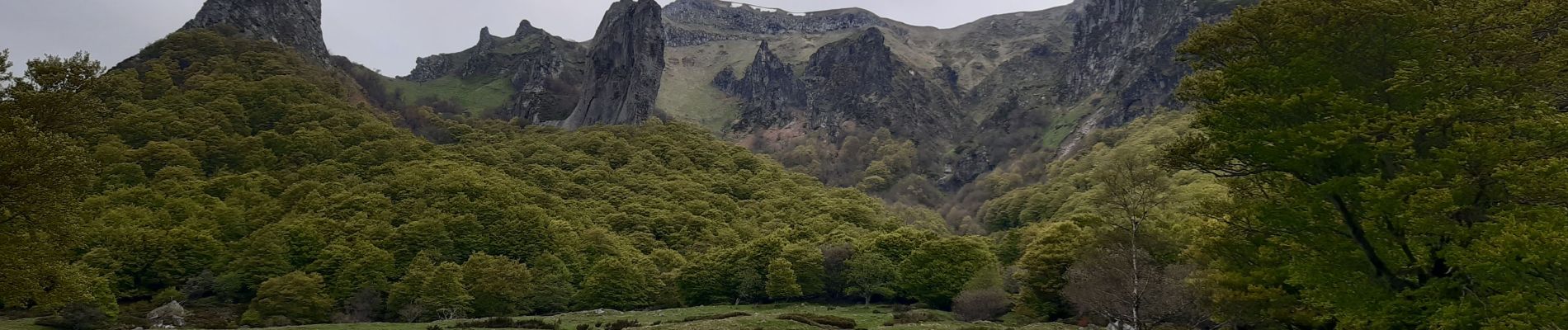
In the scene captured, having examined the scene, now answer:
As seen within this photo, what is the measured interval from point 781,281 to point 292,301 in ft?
147

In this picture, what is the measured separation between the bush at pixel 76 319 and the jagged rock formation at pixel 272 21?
4850 inches

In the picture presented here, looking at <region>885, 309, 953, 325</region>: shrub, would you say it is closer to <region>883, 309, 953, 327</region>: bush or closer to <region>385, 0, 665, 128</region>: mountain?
<region>883, 309, 953, 327</region>: bush

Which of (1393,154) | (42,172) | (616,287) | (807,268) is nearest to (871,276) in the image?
(807,268)

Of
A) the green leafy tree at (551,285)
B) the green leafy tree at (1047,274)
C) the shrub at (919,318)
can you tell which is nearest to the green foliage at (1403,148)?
the green leafy tree at (1047,274)

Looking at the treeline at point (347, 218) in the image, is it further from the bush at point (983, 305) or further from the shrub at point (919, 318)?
the shrub at point (919, 318)

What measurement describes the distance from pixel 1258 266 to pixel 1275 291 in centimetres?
90

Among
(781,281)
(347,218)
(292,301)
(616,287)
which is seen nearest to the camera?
(292,301)

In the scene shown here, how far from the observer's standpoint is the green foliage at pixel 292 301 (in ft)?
190

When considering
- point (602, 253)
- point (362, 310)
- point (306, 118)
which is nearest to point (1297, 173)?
point (362, 310)

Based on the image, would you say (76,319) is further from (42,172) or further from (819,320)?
(819,320)

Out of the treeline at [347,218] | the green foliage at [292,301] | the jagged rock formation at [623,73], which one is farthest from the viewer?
the jagged rock formation at [623,73]

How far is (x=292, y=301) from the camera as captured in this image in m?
59.1

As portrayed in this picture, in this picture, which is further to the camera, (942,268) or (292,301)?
(942,268)

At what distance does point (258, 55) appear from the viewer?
13062cm
